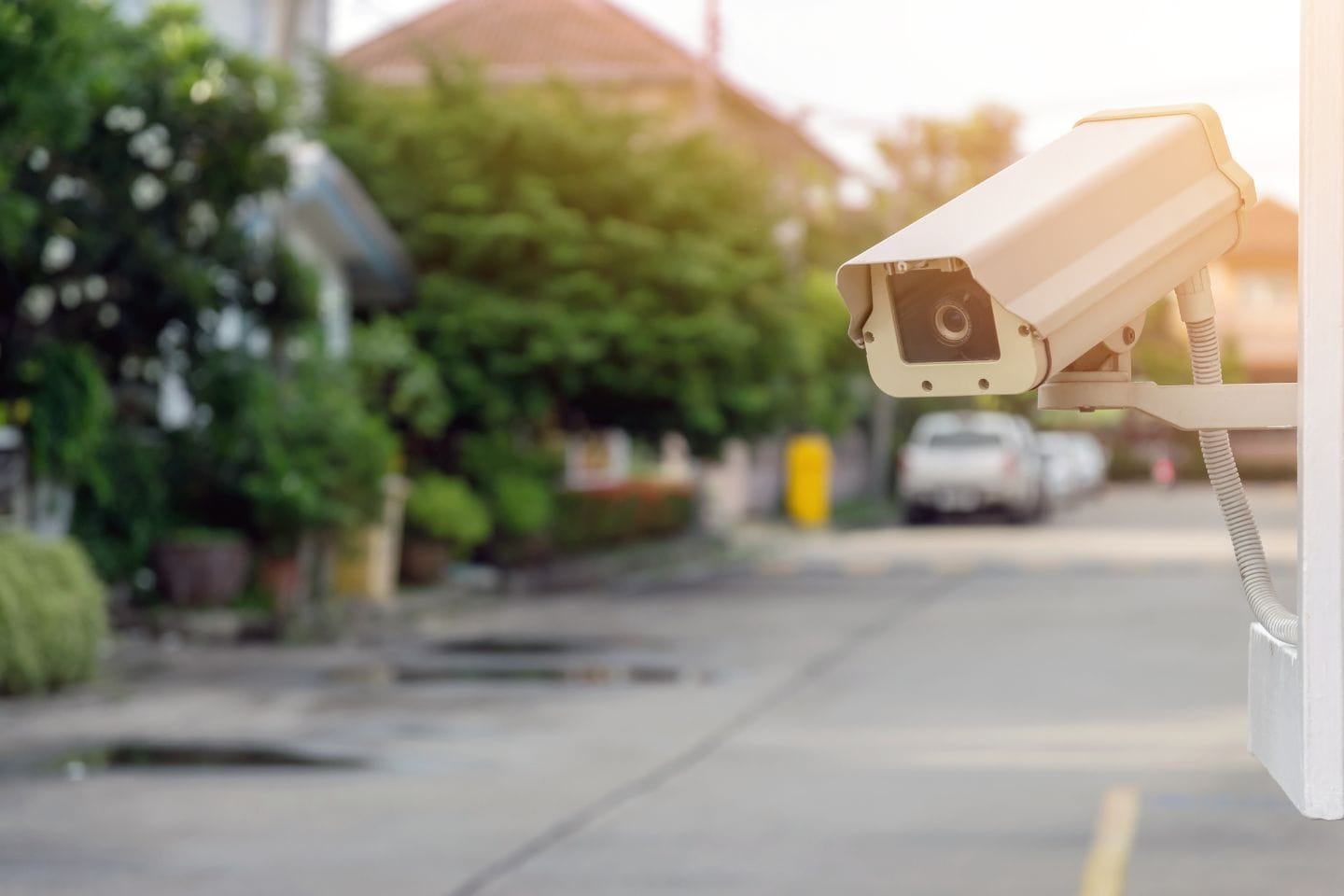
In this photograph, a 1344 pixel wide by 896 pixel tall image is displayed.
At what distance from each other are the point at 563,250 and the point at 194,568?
6484 mm

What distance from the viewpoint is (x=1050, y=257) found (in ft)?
10.8

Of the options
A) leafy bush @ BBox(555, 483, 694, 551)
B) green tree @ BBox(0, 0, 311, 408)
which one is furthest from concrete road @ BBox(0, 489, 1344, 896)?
leafy bush @ BBox(555, 483, 694, 551)

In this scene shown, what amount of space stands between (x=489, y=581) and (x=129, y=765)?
11524 millimetres

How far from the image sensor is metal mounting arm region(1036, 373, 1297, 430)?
3213 mm

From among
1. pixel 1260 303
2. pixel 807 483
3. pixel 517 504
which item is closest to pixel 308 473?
pixel 517 504

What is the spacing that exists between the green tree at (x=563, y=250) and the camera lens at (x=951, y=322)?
1879 cm

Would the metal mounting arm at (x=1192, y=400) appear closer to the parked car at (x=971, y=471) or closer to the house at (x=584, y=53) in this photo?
the parked car at (x=971, y=471)

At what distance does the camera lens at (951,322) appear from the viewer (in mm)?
3346

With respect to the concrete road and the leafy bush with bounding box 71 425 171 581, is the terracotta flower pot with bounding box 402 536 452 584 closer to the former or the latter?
the concrete road

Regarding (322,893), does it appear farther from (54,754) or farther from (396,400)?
(396,400)

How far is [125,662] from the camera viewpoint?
49.8 feet

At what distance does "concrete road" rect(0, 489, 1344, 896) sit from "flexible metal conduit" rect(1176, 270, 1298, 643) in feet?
12.7

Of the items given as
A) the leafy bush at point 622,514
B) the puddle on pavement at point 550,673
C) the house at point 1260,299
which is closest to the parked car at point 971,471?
the leafy bush at point 622,514

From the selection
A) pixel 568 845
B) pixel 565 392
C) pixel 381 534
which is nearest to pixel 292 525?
pixel 381 534
